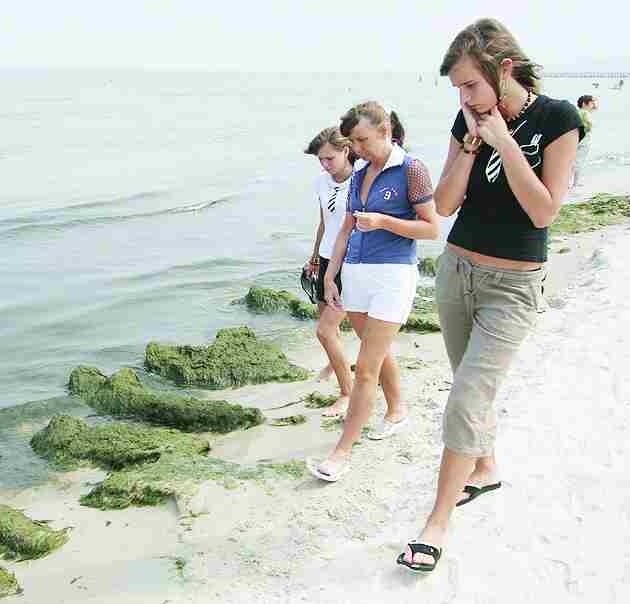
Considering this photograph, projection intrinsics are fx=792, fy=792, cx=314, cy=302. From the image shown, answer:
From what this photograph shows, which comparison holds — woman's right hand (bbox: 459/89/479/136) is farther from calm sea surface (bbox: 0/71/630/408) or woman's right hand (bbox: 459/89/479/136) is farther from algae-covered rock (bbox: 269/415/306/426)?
calm sea surface (bbox: 0/71/630/408)

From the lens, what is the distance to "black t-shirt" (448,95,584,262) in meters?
3.15

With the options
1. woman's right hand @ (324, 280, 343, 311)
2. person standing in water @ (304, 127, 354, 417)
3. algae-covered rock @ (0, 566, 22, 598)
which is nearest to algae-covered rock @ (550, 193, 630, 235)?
person standing in water @ (304, 127, 354, 417)

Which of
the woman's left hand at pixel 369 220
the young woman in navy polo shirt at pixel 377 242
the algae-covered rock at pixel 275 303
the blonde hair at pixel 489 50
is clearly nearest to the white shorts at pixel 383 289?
the young woman in navy polo shirt at pixel 377 242

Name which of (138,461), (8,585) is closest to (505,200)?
(8,585)

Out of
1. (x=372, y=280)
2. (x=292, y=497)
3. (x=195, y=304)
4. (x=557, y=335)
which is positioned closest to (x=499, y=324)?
(x=372, y=280)

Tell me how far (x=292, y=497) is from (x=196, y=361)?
3122mm

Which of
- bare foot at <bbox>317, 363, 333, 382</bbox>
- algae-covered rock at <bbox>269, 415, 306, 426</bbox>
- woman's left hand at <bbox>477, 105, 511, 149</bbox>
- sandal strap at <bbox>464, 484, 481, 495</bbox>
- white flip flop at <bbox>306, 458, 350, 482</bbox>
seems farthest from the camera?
bare foot at <bbox>317, 363, 333, 382</bbox>

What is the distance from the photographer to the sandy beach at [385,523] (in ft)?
11.6

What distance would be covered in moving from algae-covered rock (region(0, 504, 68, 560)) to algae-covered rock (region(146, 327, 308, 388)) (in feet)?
9.06

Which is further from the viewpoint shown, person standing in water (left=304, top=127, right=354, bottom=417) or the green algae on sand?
person standing in water (left=304, top=127, right=354, bottom=417)

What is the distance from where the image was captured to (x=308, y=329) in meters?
8.94

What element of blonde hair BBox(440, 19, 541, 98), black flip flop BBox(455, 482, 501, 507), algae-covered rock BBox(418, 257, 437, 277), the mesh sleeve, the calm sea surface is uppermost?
blonde hair BBox(440, 19, 541, 98)

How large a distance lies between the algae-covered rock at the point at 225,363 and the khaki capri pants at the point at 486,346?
12.3 feet

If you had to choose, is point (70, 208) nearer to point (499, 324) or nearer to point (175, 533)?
point (175, 533)
